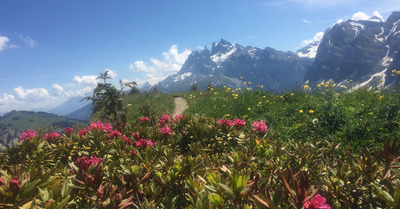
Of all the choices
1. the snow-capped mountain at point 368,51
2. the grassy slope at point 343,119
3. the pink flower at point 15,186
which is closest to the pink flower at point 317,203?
the pink flower at point 15,186

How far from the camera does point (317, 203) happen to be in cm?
95

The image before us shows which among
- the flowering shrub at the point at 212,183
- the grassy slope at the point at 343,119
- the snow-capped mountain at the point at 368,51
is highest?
the flowering shrub at the point at 212,183

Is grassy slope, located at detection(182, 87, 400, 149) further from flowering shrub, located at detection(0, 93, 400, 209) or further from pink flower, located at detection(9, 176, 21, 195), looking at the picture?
pink flower, located at detection(9, 176, 21, 195)

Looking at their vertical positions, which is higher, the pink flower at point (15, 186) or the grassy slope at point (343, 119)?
the pink flower at point (15, 186)

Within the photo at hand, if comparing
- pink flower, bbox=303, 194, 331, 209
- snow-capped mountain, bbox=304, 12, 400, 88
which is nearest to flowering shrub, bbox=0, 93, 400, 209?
pink flower, bbox=303, 194, 331, 209

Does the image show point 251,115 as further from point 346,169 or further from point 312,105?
point 346,169

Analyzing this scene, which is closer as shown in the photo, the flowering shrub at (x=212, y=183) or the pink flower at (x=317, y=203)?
the pink flower at (x=317, y=203)

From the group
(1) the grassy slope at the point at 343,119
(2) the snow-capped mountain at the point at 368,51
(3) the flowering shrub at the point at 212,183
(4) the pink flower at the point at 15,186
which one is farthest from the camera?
(2) the snow-capped mountain at the point at 368,51

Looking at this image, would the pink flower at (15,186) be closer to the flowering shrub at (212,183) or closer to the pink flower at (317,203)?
the flowering shrub at (212,183)

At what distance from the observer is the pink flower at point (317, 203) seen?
3.09 feet

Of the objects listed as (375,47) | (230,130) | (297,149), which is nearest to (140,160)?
(230,130)

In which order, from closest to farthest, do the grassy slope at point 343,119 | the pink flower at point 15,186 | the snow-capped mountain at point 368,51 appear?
the pink flower at point 15,186 → the grassy slope at point 343,119 → the snow-capped mountain at point 368,51

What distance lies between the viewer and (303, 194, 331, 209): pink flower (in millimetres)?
940

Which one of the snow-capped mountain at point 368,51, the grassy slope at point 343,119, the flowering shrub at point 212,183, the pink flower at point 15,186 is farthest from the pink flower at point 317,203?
the snow-capped mountain at point 368,51
